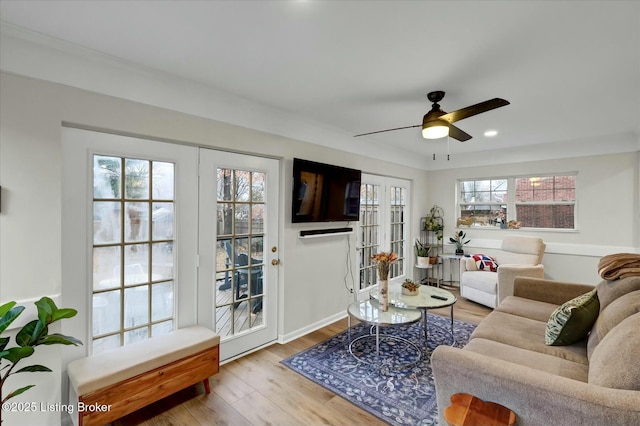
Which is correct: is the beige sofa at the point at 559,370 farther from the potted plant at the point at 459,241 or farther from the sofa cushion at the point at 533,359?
the potted plant at the point at 459,241

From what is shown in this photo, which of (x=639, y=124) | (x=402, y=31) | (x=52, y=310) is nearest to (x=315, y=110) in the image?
(x=402, y=31)

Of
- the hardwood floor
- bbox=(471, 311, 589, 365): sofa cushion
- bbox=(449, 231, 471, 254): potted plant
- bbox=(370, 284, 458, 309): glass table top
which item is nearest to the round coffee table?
bbox=(370, 284, 458, 309): glass table top

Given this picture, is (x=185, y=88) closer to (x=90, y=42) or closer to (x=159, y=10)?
(x=90, y=42)

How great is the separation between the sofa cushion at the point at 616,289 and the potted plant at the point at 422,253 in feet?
9.89

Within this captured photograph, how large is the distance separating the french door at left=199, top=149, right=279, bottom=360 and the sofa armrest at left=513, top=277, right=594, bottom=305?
8.50ft

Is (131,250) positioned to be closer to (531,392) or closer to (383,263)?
(383,263)

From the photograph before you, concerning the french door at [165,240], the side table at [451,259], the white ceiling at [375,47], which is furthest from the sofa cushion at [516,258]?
the french door at [165,240]

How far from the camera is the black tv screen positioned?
3232mm

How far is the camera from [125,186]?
2.17m

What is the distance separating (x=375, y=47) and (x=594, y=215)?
14.5ft

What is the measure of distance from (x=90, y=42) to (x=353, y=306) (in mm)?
2925

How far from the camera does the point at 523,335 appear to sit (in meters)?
2.18

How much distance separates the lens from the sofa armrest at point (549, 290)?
278cm

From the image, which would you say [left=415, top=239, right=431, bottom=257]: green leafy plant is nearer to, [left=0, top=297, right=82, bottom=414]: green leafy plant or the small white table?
the small white table
